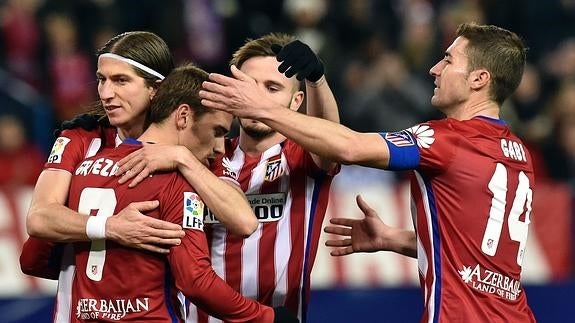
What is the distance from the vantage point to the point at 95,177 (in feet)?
16.6

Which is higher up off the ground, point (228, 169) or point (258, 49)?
point (258, 49)

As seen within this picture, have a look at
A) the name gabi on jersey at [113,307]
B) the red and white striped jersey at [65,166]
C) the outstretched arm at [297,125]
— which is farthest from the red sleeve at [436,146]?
the red and white striped jersey at [65,166]

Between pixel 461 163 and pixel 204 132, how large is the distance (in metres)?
1.17

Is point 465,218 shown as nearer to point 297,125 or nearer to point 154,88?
point 297,125

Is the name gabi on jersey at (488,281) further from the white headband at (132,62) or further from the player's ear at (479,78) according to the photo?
the white headband at (132,62)

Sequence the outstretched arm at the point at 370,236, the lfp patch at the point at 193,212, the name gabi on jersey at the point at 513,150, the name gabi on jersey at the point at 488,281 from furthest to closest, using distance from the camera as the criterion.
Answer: the outstretched arm at the point at 370,236 < the name gabi on jersey at the point at 513,150 < the name gabi on jersey at the point at 488,281 < the lfp patch at the point at 193,212

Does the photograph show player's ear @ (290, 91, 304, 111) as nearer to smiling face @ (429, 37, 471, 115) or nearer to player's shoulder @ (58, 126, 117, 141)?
smiling face @ (429, 37, 471, 115)

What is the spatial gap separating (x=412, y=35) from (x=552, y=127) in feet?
6.91

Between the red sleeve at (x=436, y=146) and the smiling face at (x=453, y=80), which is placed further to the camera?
the smiling face at (x=453, y=80)

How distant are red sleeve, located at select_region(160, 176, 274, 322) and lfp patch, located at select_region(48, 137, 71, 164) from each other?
689 millimetres

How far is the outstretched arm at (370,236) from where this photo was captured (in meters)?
6.00

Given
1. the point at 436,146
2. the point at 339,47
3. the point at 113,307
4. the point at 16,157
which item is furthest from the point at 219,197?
the point at 339,47

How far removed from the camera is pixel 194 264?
488 cm

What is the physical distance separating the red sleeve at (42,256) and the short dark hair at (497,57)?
7.00 ft
